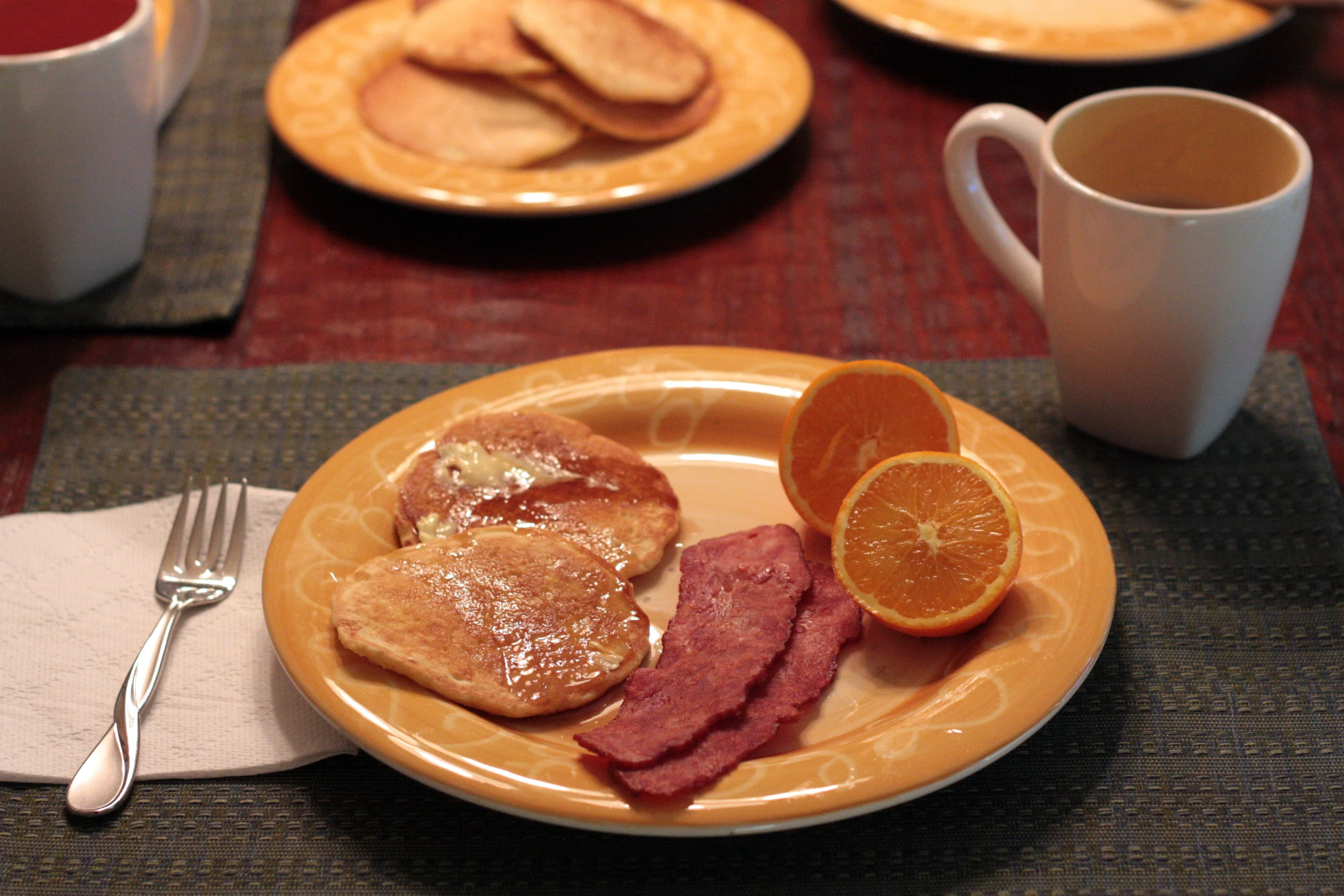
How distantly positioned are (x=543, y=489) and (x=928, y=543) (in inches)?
15.1

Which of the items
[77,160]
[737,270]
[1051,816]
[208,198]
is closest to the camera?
[1051,816]

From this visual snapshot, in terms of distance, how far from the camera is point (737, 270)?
175cm

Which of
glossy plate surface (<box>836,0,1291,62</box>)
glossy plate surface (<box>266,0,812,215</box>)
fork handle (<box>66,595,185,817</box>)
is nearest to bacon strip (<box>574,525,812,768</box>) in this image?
fork handle (<box>66,595,185,817</box>)

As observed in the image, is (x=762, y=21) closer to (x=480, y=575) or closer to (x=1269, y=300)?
(x=1269, y=300)

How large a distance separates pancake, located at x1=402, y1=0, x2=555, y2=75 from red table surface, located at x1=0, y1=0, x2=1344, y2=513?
0.22m

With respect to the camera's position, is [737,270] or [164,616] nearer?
[164,616]

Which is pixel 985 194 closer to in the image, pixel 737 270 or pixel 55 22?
pixel 737 270

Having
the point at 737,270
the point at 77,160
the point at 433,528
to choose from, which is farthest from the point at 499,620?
the point at 77,160

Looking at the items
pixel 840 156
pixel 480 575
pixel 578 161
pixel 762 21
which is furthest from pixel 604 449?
pixel 762 21

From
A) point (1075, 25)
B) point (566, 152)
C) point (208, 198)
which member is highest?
point (1075, 25)

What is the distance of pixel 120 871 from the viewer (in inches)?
37.3

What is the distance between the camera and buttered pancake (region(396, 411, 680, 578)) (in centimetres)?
116

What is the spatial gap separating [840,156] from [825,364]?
29.4 inches

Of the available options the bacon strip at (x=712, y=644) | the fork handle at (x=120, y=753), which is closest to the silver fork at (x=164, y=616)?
the fork handle at (x=120, y=753)
